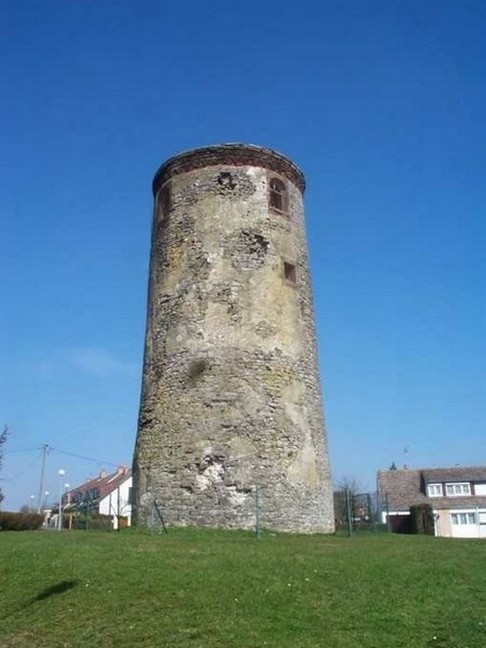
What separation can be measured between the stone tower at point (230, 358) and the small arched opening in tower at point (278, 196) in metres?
0.05

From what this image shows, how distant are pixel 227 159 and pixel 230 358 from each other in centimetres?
643

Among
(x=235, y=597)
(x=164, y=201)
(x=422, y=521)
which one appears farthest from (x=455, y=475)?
(x=235, y=597)

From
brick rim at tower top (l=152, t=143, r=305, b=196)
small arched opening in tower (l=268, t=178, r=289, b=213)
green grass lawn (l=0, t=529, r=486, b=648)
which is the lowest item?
green grass lawn (l=0, t=529, r=486, b=648)

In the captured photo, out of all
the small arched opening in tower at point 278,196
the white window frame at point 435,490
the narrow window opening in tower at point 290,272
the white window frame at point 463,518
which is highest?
the small arched opening in tower at point 278,196

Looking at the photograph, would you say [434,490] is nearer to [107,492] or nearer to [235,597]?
[107,492]

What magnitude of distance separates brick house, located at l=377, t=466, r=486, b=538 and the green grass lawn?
34391 mm

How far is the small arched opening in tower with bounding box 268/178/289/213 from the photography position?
21.0 metres

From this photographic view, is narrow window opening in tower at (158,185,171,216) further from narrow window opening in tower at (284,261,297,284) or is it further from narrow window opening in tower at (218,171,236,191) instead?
narrow window opening in tower at (284,261,297,284)

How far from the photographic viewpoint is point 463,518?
46.0 meters

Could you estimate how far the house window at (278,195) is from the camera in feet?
69.0

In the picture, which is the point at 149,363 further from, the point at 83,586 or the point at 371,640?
the point at 371,640

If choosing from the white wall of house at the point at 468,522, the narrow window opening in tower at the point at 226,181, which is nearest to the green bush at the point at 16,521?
the narrow window opening in tower at the point at 226,181

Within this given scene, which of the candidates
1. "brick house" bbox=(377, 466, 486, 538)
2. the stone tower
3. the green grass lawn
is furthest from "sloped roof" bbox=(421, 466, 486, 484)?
the green grass lawn

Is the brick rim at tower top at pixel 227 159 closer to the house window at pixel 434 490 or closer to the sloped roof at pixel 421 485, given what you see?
the sloped roof at pixel 421 485
